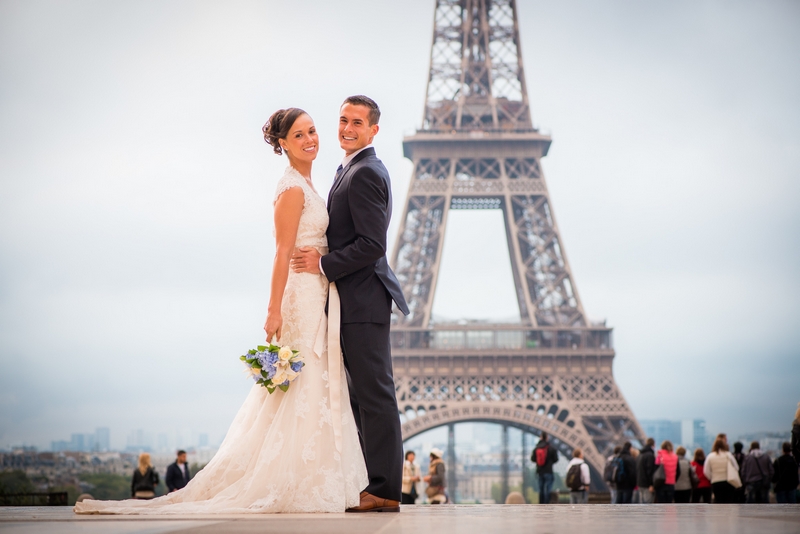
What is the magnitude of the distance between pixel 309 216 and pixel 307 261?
25 centimetres

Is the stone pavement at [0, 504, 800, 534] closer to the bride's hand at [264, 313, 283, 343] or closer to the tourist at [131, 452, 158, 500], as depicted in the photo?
the bride's hand at [264, 313, 283, 343]

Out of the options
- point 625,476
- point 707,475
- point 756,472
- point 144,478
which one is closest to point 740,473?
point 756,472

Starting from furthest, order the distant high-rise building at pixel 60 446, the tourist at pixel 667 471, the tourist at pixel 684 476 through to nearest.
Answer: the distant high-rise building at pixel 60 446
the tourist at pixel 667 471
the tourist at pixel 684 476

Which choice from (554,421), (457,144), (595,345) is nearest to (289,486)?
(554,421)

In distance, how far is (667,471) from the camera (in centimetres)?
1151

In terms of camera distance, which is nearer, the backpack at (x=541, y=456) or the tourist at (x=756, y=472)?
the tourist at (x=756, y=472)

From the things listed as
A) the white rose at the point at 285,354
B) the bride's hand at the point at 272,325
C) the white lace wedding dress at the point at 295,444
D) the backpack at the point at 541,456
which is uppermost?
the bride's hand at the point at 272,325

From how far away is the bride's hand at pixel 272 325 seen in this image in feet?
14.3

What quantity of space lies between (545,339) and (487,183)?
18.7ft

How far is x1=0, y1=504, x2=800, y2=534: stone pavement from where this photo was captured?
9.36 feet

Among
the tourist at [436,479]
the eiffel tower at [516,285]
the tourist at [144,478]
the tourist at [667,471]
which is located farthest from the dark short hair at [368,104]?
the eiffel tower at [516,285]

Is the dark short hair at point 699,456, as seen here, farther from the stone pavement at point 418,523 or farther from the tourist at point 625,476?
the stone pavement at point 418,523

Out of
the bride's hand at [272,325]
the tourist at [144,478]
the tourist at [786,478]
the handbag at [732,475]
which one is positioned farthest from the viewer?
the tourist at [144,478]

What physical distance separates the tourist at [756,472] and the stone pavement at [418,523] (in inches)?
304
